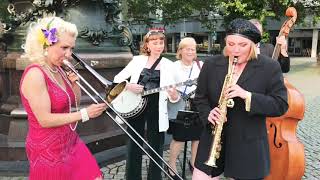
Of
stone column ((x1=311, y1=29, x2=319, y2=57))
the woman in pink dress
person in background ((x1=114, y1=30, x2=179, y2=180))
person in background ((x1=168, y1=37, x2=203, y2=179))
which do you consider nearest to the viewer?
the woman in pink dress

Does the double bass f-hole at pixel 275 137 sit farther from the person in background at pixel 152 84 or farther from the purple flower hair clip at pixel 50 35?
the purple flower hair clip at pixel 50 35

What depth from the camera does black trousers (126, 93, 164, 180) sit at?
16.2 feet

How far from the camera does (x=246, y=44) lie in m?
3.06

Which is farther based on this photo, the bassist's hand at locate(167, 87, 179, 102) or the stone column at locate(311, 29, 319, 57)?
the stone column at locate(311, 29, 319, 57)

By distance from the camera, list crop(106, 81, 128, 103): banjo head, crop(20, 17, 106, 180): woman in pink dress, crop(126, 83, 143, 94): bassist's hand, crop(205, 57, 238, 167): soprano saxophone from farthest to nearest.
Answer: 1. crop(126, 83, 143, 94): bassist's hand
2. crop(106, 81, 128, 103): banjo head
3. crop(205, 57, 238, 167): soprano saxophone
4. crop(20, 17, 106, 180): woman in pink dress

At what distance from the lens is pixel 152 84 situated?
4.87 m

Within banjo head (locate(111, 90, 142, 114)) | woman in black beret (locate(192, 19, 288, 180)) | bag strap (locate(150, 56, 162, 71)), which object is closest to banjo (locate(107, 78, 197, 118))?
banjo head (locate(111, 90, 142, 114))

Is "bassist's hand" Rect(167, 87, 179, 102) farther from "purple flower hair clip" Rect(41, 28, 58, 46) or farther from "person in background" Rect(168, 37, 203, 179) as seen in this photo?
"purple flower hair clip" Rect(41, 28, 58, 46)

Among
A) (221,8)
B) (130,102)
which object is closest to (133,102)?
(130,102)

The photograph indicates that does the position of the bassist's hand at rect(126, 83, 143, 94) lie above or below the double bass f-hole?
above

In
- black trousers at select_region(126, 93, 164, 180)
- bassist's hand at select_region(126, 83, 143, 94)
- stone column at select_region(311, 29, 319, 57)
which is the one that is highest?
bassist's hand at select_region(126, 83, 143, 94)

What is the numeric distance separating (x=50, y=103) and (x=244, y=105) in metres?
1.35

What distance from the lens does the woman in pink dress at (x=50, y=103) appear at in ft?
9.45

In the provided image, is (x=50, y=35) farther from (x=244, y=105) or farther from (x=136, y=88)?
(x=136, y=88)
